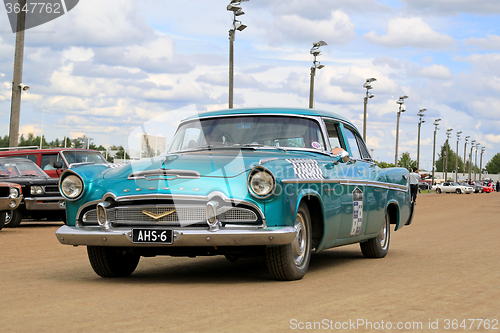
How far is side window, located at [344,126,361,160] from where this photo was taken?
8594 mm

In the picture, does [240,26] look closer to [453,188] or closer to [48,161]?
[48,161]

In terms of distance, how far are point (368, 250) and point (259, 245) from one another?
3.43m

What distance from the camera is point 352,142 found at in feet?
28.9

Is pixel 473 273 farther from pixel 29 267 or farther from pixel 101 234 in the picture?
pixel 29 267

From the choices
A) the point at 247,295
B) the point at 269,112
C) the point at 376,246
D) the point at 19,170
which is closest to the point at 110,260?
the point at 247,295

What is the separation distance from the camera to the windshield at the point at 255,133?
7445mm

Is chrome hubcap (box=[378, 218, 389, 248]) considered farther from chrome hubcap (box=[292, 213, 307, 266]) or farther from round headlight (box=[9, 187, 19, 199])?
round headlight (box=[9, 187, 19, 199])

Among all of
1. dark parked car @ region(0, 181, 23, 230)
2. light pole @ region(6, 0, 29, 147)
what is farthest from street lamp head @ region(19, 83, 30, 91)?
dark parked car @ region(0, 181, 23, 230)

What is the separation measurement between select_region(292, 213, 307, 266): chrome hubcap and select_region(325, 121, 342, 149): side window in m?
1.63

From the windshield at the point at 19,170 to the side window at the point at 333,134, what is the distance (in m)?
9.98

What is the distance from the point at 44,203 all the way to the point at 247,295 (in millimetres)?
11125

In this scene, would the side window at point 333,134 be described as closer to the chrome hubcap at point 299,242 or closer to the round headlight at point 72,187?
the chrome hubcap at point 299,242

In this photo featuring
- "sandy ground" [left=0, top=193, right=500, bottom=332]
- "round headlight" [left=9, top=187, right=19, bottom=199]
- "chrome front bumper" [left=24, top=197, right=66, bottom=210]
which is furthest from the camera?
"chrome front bumper" [left=24, top=197, right=66, bottom=210]

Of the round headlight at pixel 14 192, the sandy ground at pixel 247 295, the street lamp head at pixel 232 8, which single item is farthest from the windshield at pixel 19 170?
the street lamp head at pixel 232 8
